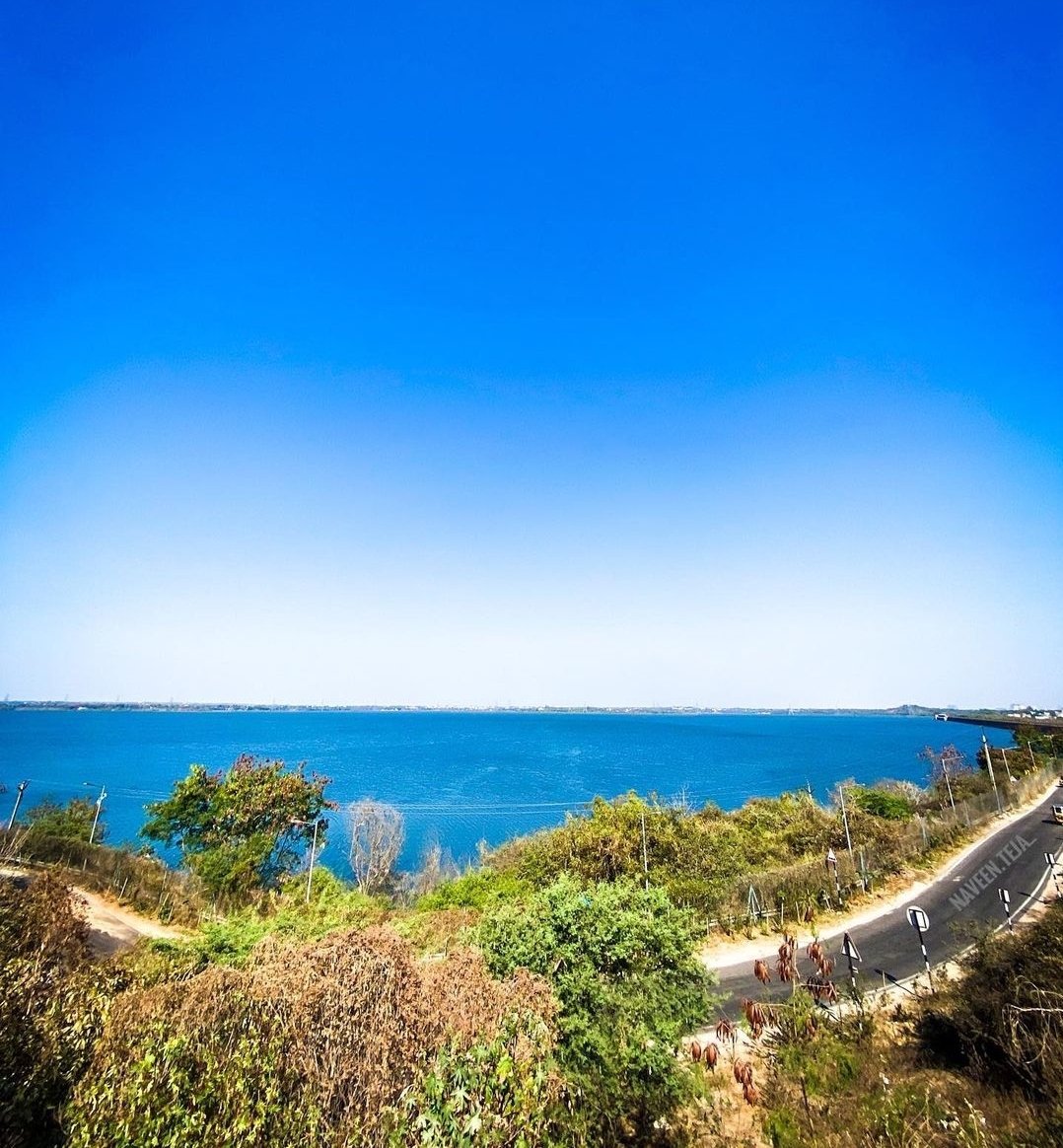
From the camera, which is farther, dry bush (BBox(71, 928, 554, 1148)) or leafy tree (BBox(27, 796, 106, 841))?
leafy tree (BBox(27, 796, 106, 841))

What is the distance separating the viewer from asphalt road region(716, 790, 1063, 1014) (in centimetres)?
1972

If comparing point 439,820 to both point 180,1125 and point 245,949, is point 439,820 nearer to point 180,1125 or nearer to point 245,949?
point 245,949

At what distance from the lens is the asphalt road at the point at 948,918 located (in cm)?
1972

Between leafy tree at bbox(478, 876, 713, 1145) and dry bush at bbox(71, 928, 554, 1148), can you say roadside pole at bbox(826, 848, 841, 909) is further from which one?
dry bush at bbox(71, 928, 554, 1148)

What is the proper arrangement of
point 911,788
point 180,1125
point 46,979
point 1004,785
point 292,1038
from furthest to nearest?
point 911,788 < point 1004,785 < point 46,979 < point 292,1038 < point 180,1125

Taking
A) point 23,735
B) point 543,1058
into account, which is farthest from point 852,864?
point 23,735

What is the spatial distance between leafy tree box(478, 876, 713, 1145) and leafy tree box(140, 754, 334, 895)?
85.8 ft

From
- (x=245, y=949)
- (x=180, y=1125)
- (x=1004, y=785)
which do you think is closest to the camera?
(x=180, y=1125)

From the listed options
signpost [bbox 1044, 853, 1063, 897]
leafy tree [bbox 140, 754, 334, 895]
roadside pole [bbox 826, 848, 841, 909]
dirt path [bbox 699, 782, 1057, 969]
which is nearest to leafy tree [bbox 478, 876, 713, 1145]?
dirt path [bbox 699, 782, 1057, 969]

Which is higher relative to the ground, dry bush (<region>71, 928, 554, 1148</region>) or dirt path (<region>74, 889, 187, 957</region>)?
dry bush (<region>71, 928, 554, 1148</region>)

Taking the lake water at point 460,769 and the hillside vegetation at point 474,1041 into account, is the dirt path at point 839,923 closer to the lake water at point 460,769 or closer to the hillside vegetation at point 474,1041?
the hillside vegetation at point 474,1041

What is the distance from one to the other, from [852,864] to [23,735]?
233 meters

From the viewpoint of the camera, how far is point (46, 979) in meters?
8.29

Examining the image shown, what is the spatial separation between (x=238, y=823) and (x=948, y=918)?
128ft
